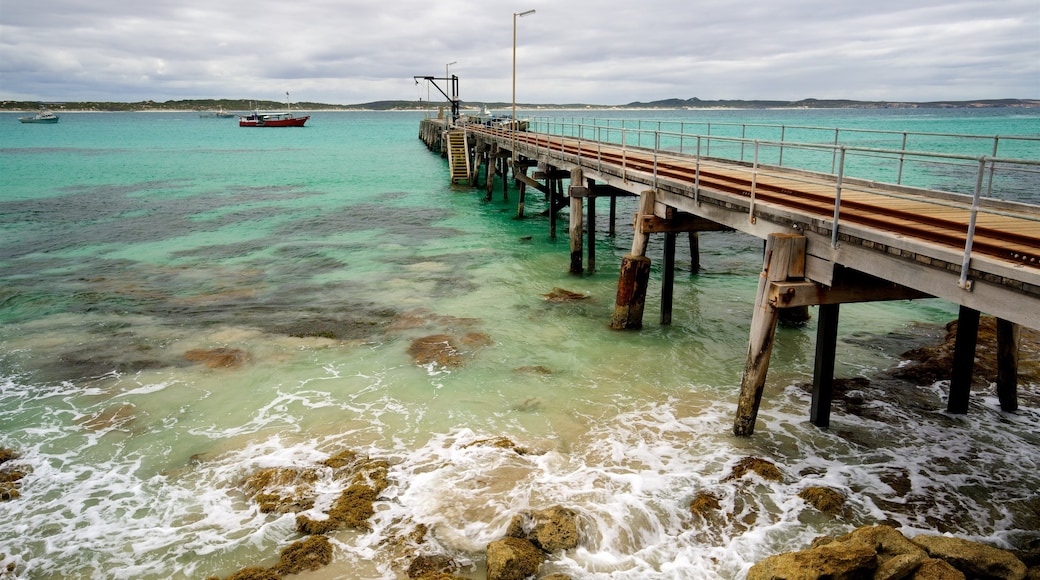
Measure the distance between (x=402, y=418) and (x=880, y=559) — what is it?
19.6ft

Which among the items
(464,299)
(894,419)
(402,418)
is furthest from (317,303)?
(894,419)

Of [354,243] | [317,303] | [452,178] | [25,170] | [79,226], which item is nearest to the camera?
[317,303]

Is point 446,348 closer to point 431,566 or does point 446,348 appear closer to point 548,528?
point 548,528

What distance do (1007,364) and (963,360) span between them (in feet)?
2.73

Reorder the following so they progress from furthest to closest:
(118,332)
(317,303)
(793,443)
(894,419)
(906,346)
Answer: (317,303) → (118,332) → (906,346) → (894,419) → (793,443)

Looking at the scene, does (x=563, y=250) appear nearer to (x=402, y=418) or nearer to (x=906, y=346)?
(x=906, y=346)

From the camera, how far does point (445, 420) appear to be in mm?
9117

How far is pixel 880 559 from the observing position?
5.41m

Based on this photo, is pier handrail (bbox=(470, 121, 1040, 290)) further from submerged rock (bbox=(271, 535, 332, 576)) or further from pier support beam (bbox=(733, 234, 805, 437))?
submerged rock (bbox=(271, 535, 332, 576))

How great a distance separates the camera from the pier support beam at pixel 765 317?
24.5 ft

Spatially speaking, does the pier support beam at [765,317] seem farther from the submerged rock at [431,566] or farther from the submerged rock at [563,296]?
the submerged rock at [563,296]

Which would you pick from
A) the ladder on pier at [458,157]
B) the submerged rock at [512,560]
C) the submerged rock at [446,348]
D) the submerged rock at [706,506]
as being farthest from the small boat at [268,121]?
the submerged rock at [512,560]

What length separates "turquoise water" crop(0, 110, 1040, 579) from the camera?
6.63 metres

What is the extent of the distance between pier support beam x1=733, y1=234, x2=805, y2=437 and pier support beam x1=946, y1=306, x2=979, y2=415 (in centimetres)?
258
